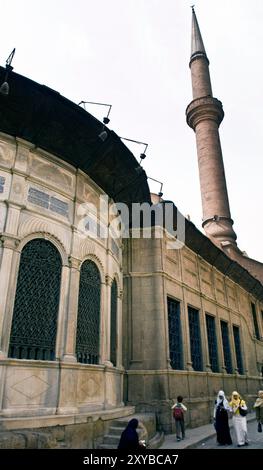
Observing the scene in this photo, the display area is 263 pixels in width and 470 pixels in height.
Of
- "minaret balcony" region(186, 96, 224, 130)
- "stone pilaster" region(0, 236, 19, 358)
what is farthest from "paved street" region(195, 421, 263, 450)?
"minaret balcony" region(186, 96, 224, 130)

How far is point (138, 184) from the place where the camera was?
10.3m

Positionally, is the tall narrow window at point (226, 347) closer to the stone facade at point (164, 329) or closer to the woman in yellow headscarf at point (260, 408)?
the stone facade at point (164, 329)

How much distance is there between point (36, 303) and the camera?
23.1 feet

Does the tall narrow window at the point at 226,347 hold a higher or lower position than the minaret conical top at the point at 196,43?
lower

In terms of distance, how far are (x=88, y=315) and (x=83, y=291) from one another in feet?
1.87

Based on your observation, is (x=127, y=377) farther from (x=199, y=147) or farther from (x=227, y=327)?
(x=199, y=147)

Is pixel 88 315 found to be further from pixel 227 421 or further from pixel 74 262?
pixel 227 421

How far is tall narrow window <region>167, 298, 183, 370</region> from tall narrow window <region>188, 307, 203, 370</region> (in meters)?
1.09

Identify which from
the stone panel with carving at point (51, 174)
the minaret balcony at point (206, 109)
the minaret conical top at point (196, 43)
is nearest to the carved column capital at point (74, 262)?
the stone panel with carving at point (51, 174)

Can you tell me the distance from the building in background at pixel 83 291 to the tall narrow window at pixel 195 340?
49 millimetres

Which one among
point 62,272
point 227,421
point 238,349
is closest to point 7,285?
point 62,272

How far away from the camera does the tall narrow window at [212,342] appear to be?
13914 mm

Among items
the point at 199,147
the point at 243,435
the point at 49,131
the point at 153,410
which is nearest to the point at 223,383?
the point at 153,410

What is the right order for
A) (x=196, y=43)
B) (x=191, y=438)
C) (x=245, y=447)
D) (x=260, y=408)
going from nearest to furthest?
(x=245, y=447)
(x=191, y=438)
(x=260, y=408)
(x=196, y=43)
